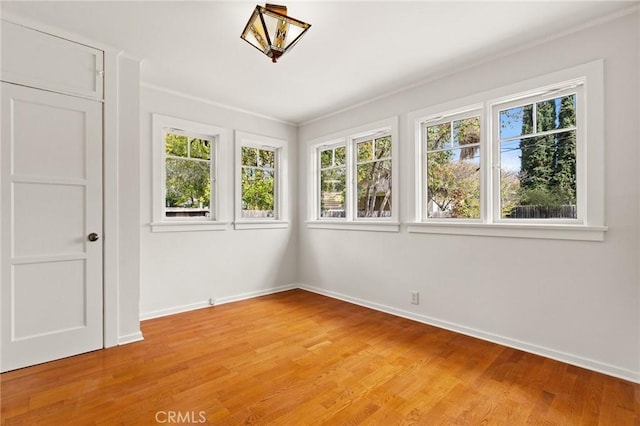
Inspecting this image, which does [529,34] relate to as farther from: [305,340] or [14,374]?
[14,374]

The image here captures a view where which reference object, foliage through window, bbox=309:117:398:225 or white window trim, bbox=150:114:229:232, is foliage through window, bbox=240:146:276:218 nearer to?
white window trim, bbox=150:114:229:232

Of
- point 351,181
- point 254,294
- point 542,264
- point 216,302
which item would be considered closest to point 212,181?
point 216,302

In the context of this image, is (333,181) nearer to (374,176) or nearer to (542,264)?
(374,176)

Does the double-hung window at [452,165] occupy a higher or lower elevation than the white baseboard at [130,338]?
higher

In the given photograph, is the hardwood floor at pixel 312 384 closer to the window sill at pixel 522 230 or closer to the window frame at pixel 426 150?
the window sill at pixel 522 230

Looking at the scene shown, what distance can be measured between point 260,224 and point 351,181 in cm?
141

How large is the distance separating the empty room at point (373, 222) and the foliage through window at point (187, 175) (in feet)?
0.13

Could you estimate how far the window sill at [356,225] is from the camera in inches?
145

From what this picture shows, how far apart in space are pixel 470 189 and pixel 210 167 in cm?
305

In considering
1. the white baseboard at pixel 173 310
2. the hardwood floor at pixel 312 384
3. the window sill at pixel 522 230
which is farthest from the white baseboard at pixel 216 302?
the window sill at pixel 522 230

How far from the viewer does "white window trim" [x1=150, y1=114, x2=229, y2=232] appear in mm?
3547

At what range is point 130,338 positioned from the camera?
286 cm

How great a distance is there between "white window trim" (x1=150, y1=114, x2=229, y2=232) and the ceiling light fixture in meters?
1.75

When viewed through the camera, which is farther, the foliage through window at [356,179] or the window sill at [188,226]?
the foliage through window at [356,179]
